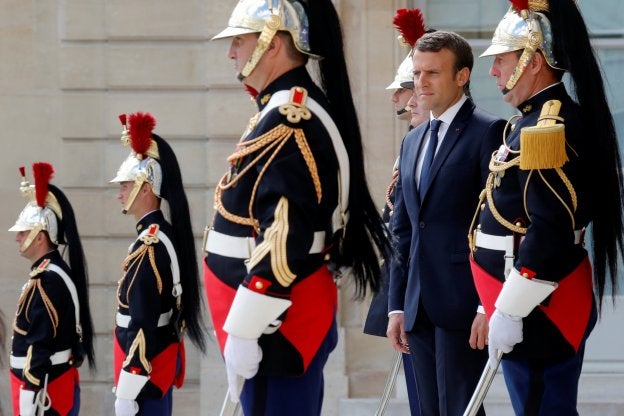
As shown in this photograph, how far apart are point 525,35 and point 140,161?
247 cm

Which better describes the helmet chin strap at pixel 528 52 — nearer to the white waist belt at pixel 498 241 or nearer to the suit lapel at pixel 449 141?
the suit lapel at pixel 449 141

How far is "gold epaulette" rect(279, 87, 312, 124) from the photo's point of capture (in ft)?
13.4

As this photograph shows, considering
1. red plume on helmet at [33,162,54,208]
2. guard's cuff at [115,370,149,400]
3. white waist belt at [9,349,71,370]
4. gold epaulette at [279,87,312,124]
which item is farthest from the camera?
red plume on helmet at [33,162,54,208]

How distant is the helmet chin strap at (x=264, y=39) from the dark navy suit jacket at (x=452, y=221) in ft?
4.00

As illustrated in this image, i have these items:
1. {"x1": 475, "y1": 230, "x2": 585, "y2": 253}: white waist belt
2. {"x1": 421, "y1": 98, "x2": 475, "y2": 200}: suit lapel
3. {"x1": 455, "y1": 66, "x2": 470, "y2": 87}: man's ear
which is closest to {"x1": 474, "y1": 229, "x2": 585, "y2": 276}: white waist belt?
{"x1": 475, "y1": 230, "x2": 585, "y2": 253}: white waist belt

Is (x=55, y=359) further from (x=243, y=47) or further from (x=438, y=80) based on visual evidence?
(x=243, y=47)

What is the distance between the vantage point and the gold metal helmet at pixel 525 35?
482cm

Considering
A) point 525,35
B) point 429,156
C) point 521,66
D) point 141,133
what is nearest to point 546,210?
point 521,66

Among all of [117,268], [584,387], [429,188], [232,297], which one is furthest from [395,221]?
[117,268]

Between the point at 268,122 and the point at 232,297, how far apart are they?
54 cm

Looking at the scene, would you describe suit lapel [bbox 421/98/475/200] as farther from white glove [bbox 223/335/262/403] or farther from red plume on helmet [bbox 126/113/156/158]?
red plume on helmet [bbox 126/113/156/158]

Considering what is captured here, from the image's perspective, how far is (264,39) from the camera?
13.7ft

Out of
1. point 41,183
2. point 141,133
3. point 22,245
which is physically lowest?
point 22,245

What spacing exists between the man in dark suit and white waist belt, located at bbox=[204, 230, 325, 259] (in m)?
1.02
